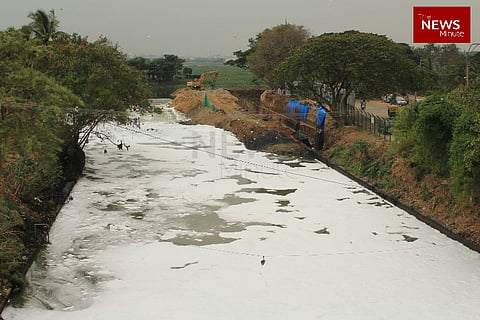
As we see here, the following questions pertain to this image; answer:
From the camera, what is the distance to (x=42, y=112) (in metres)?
10.8

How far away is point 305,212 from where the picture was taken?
1681 centimetres

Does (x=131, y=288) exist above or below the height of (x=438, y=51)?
below

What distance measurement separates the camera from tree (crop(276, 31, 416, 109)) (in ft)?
84.6

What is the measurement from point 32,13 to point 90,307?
26439 mm

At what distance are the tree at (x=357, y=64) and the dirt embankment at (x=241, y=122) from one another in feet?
11.4

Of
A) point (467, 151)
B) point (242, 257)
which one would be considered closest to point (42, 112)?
point (242, 257)

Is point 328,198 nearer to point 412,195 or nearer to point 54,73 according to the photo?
point 412,195

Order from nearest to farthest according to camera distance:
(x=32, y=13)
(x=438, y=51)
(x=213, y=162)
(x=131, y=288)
→ (x=131, y=288)
(x=213, y=162)
(x=32, y=13)
(x=438, y=51)

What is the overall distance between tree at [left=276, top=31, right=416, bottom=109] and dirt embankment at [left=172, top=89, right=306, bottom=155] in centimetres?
349

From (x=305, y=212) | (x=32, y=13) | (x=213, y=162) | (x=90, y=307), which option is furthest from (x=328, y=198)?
(x=32, y=13)

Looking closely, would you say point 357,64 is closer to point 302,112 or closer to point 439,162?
point 302,112

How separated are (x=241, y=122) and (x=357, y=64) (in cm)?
1125

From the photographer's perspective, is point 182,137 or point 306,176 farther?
point 182,137

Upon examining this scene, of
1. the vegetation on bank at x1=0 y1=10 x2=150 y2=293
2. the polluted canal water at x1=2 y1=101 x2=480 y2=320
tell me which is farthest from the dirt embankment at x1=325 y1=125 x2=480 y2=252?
the vegetation on bank at x1=0 y1=10 x2=150 y2=293
